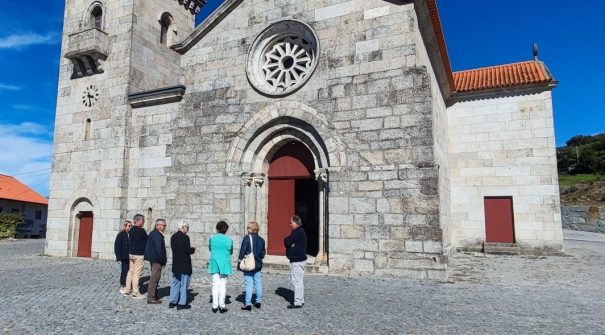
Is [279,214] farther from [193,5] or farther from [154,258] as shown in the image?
[193,5]

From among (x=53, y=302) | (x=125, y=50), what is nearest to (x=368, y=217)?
(x=53, y=302)

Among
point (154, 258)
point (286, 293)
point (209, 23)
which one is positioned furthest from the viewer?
point (209, 23)

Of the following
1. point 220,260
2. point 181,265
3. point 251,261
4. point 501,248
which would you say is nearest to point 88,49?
point 181,265

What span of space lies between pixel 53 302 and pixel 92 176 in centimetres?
702

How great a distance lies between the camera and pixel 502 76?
47.2 feet

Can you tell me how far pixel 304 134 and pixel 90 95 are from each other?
794 cm

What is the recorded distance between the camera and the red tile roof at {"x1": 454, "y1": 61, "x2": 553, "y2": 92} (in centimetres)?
1314

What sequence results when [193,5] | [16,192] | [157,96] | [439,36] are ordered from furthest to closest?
[16,192] < [193,5] < [157,96] < [439,36]

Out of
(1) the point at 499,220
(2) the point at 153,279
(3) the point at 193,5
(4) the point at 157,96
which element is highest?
(3) the point at 193,5

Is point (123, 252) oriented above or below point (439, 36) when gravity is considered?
below

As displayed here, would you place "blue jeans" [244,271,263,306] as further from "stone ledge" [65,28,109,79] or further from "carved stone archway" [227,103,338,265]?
"stone ledge" [65,28,109,79]

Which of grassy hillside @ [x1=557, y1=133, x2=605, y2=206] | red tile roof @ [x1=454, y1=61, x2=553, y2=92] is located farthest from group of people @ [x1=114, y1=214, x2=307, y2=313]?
grassy hillside @ [x1=557, y1=133, x2=605, y2=206]

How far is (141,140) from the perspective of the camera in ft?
38.7

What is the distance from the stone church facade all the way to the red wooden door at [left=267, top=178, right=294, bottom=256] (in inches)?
1.4
